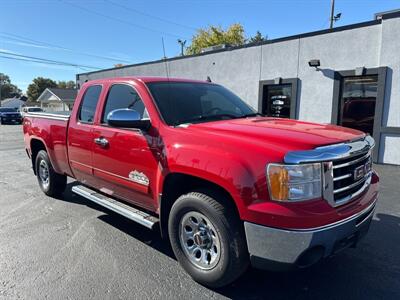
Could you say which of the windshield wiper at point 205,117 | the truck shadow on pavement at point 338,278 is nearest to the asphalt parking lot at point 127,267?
the truck shadow on pavement at point 338,278

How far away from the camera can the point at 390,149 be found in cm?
965

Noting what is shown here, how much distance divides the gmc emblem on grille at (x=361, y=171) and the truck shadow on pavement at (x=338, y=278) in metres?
1.04

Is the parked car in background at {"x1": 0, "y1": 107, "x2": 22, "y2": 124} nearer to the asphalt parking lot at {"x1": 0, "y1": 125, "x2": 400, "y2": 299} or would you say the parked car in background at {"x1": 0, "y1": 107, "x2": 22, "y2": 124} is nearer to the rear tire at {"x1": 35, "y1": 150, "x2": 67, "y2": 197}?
the rear tire at {"x1": 35, "y1": 150, "x2": 67, "y2": 197}

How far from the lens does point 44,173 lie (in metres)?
6.21

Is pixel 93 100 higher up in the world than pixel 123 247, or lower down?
higher up

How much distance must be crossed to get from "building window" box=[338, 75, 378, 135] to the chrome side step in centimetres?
856

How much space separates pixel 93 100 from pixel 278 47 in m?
8.84

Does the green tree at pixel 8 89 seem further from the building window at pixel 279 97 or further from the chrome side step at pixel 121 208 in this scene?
the chrome side step at pixel 121 208

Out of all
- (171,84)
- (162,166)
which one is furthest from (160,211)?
(171,84)

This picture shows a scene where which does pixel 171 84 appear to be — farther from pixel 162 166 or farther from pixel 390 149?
pixel 390 149

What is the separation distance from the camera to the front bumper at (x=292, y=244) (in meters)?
2.50

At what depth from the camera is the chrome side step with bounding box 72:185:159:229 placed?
366 centimetres

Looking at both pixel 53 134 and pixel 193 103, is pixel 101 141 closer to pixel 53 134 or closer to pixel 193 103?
pixel 193 103

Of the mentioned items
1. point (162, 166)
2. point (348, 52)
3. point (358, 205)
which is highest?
point (348, 52)
